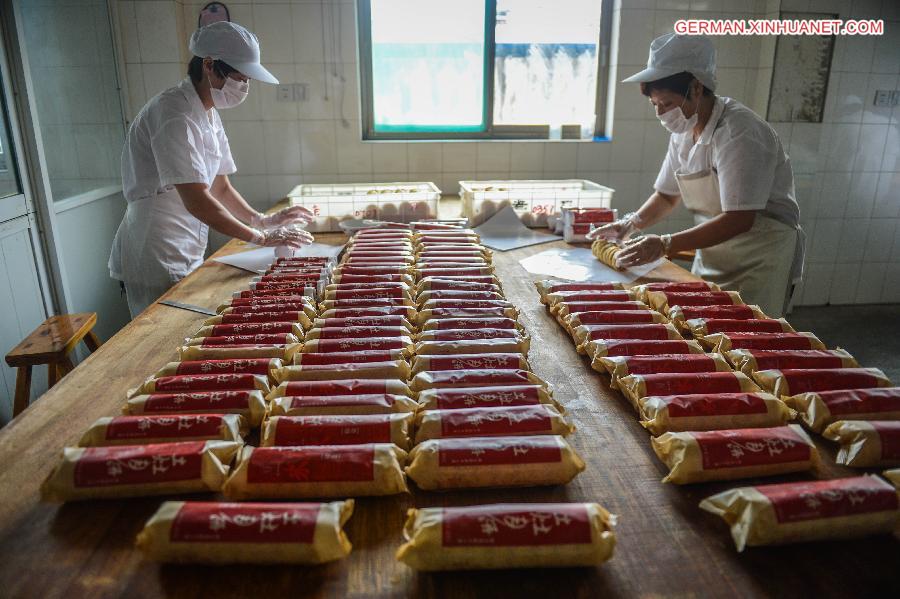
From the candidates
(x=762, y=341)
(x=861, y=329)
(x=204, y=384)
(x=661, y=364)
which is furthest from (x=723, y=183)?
(x=861, y=329)

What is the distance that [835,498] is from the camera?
0.86 meters

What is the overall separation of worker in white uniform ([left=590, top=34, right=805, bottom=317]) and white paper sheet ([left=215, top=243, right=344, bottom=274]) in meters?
1.21

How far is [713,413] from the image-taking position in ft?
3.68

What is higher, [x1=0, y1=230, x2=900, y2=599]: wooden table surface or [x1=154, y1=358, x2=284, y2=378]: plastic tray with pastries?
[x1=154, y1=358, x2=284, y2=378]: plastic tray with pastries

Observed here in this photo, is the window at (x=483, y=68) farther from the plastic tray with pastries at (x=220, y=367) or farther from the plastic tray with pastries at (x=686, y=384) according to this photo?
the plastic tray with pastries at (x=686, y=384)

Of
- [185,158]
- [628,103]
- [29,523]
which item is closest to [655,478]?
[29,523]

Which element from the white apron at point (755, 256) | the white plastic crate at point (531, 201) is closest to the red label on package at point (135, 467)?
the white apron at point (755, 256)

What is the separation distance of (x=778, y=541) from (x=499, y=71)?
147 inches

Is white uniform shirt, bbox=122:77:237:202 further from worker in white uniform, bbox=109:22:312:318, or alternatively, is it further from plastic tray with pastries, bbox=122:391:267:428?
plastic tray with pastries, bbox=122:391:267:428

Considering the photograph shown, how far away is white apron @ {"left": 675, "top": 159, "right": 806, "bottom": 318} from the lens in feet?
7.55

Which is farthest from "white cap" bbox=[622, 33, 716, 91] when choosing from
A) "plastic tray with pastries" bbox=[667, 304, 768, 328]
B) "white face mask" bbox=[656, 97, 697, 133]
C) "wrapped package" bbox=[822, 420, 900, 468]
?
"wrapped package" bbox=[822, 420, 900, 468]

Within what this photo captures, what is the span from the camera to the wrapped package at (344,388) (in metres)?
1.18

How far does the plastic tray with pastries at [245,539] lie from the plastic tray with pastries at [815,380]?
0.95 meters

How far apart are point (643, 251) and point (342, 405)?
1485mm
